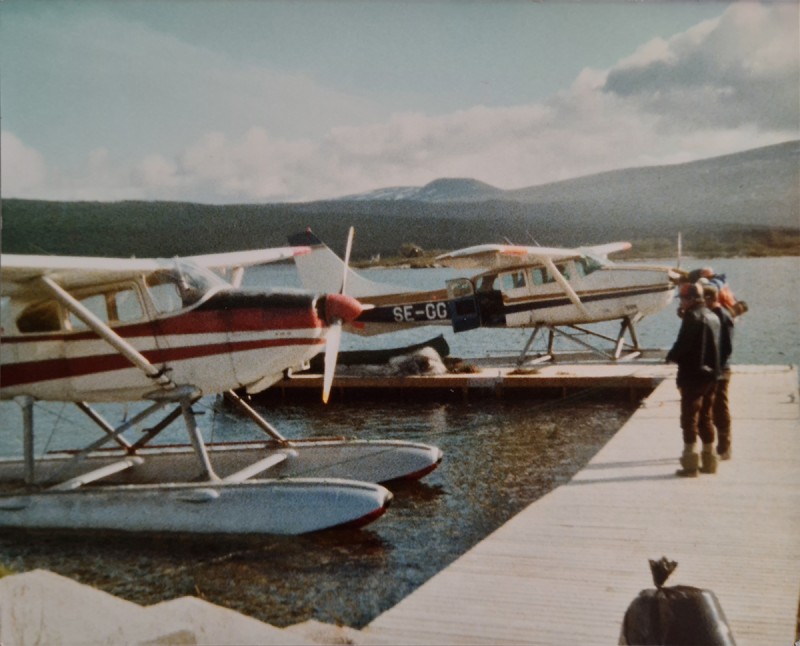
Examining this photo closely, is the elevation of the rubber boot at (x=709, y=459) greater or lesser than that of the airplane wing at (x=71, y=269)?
lesser

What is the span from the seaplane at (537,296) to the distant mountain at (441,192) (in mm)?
5691

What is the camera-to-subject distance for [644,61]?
154 inches

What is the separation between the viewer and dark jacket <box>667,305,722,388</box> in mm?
A: 4711

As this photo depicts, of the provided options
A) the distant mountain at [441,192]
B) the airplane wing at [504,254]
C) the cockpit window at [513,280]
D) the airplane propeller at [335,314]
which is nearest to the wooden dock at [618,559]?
the airplane propeller at [335,314]

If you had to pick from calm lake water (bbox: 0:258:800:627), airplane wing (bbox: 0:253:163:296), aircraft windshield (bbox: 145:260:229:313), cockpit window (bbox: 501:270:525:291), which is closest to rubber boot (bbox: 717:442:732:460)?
calm lake water (bbox: 0:258:800:627)

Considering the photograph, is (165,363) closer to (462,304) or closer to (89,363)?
(89,363)

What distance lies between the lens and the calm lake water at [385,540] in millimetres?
5082

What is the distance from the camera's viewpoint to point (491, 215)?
6930 mm

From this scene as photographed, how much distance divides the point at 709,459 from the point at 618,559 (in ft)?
4.81

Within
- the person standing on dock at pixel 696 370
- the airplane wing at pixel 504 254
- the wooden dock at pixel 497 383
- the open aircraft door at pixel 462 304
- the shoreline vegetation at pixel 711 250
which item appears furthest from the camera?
the open aircraft door at pixel 462 304

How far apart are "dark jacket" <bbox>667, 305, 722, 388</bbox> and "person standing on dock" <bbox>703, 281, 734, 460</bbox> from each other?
103 millimetres

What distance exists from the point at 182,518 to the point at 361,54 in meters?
3.67

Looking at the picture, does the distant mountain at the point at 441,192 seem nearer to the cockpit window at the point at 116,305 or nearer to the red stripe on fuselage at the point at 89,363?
the red stripe on fuselage at the point at 89,363

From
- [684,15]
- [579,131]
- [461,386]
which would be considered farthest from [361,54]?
[461,386]
